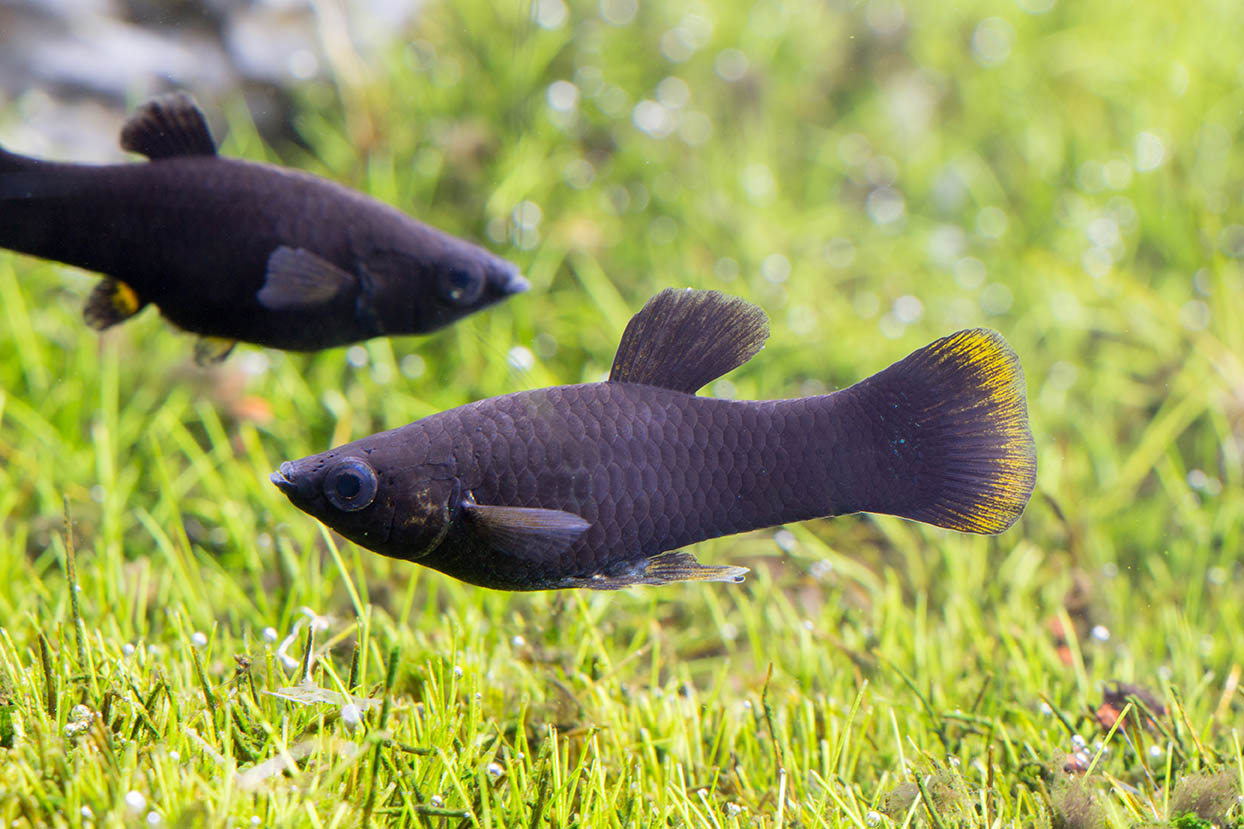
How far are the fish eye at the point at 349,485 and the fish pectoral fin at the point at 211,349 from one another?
782 mm

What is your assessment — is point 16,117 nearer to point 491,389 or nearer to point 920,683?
point 491,389

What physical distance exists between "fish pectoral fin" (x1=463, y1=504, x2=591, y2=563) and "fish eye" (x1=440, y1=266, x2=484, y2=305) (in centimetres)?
75

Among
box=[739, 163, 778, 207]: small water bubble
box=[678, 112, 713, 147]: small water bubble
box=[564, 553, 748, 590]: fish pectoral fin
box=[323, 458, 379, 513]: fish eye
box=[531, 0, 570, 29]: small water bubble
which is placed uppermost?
box=[531, 0, 570, 29]: small water bubble

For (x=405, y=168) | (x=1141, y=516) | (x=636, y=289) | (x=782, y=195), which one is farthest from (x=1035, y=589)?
(x=405, y=168)

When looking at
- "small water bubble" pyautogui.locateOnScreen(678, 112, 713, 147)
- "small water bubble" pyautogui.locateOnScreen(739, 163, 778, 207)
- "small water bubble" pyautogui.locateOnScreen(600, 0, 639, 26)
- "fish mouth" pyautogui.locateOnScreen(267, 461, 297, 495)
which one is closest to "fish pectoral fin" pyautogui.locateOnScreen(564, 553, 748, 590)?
"fish mouth" pyautogui.locateOnScreen(267, 461, 297, 495)

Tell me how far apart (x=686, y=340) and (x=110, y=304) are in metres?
1.42

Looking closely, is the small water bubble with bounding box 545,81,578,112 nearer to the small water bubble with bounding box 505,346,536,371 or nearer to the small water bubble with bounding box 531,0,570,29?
the small water bubble with bounding box 531,0,570,29

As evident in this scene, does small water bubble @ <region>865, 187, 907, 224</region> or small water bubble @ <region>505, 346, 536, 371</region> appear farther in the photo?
small water bubble @ <region>865, 187, 907, 224</region>

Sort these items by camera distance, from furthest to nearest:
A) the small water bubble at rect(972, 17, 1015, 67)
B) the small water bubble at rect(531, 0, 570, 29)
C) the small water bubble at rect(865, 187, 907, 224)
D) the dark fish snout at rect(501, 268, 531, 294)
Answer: the small water bubble at rect(972, 17, 1015, 67) < the small water bubble at rect(865, 187, 907, 224) < the small water bubble at rect(531, 0, 570, 29) < the dark fish snout at rect(501, 268, 531, 294)

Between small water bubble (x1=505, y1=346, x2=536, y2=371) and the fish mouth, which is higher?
small water bubble (x1=505, y1=346, x2=536, y2=371)

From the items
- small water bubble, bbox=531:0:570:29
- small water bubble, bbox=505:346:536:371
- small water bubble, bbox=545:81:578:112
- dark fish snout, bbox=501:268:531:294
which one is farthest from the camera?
small water bubble, bbox=531:0:570:29

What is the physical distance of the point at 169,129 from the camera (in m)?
2.30

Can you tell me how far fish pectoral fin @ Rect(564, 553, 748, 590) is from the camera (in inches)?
71.6

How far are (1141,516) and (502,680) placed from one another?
2.99 m
